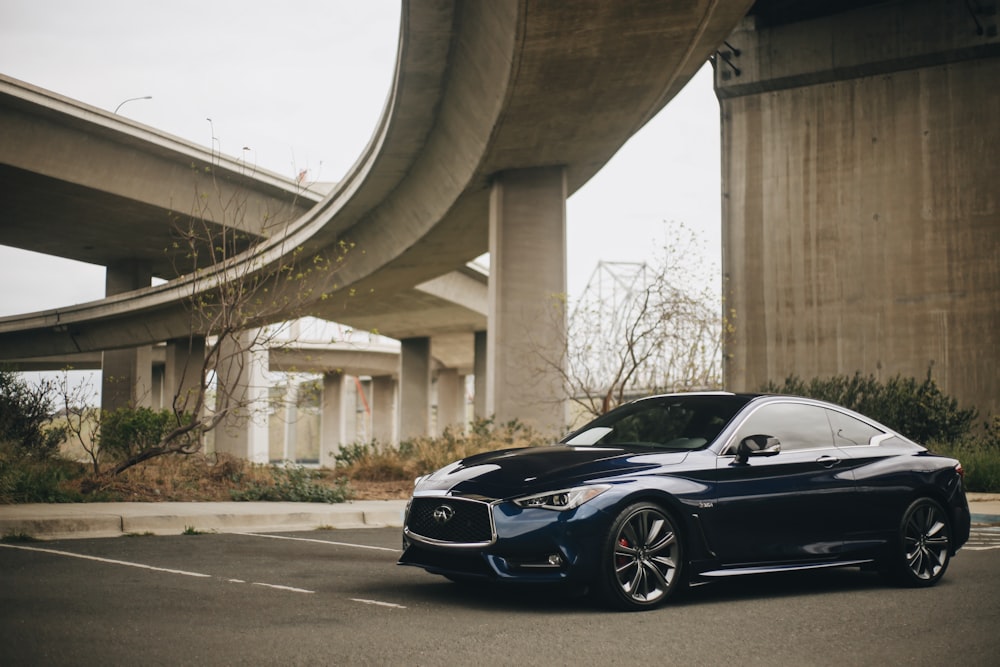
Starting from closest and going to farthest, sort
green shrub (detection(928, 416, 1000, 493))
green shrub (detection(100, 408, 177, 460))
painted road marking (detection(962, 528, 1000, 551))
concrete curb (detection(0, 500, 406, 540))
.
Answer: concrete curb (detection(0, 500, 406, 540)) → painted road marking (detection(962, 528, 1000, 551)) → green shrub (detection(928, 416, 1000, 493)) → green shrub (detection(100, 408, 177, 460))

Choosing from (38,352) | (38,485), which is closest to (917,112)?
(38,485)

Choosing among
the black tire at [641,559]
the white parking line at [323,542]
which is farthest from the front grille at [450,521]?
the white parking line at [323,542]

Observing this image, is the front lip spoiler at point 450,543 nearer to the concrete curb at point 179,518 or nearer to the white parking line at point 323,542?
the white parking line at point 323,542

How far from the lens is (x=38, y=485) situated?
1320 centimetres

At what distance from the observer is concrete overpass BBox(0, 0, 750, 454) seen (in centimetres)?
1664

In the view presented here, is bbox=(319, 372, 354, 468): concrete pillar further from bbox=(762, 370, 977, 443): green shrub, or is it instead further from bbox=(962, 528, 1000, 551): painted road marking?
bbox=(962, 528, 1000, 551): painted road marking

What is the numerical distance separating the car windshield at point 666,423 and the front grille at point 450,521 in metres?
1.58

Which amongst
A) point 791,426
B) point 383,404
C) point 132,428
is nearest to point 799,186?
point 132,428

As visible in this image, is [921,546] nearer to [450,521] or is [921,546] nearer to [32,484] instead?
[450,521]

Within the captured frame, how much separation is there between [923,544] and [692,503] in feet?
8.34

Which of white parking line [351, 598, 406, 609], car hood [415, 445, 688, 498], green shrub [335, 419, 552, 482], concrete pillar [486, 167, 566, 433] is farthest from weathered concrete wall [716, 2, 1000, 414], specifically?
white parking line [351, 598, 406, 609]

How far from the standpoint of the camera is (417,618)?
21.1 feet

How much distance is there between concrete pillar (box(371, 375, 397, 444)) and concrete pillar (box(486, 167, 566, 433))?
197ft

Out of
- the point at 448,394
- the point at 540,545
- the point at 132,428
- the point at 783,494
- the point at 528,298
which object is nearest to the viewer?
the point at 540,545
